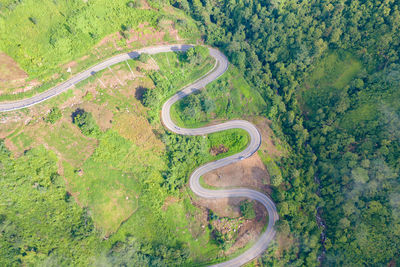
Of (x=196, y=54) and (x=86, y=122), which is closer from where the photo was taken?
(x=86, y=122)

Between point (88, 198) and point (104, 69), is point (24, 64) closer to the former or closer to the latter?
point (104, 69)

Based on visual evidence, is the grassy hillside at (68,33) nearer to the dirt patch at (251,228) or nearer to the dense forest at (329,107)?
the dense forest at (329,107)

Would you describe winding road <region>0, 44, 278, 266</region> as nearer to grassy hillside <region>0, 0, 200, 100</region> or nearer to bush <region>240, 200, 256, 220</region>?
grassy hillside <region>0, 0, 200, 100</region>

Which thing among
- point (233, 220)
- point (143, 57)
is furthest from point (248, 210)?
point (143, 57)

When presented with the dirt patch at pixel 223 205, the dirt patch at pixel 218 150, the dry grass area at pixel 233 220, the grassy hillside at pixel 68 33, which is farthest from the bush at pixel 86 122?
the dry grass area at pixel 233 220

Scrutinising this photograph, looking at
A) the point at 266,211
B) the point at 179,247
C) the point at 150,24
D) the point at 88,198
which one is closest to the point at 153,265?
the point at 179,247

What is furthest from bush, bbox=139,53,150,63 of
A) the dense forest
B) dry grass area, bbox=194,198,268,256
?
dry grass area, bbox=194,198,268,256

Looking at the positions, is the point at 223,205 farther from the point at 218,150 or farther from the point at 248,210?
the point at 218,150
